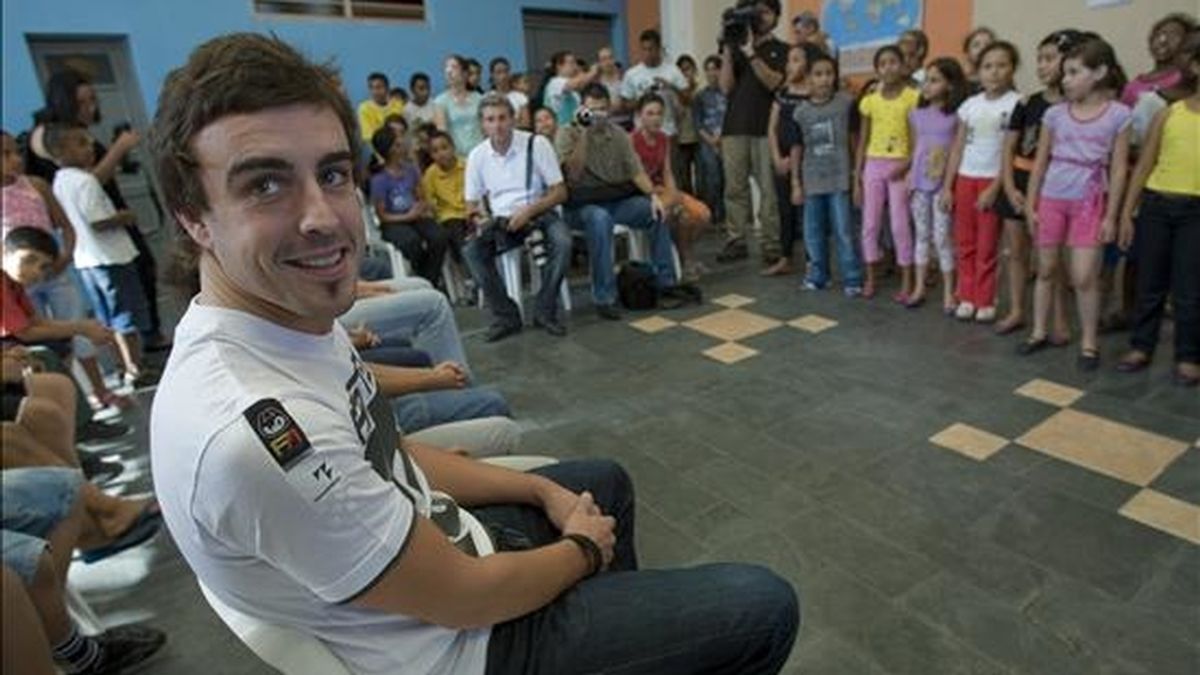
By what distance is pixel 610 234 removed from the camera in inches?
150

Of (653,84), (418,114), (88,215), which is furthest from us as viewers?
(418,114)

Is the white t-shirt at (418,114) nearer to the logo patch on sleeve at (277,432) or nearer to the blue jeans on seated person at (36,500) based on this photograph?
the blue jeans on seated person at (36,500)

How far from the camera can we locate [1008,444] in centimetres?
219

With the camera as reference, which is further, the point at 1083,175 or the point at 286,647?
the point at 1083,175

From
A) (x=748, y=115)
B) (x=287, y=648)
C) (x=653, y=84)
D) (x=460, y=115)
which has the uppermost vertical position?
(x=653, y=84)

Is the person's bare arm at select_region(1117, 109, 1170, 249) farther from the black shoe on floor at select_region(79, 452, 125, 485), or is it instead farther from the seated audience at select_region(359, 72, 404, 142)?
the seated audience at select_region(359, 72, 404, 142)

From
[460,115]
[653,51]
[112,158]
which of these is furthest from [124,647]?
[653,51]

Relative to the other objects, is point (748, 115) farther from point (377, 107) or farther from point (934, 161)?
point (377, 107)

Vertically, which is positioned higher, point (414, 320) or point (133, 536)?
point (414, 320)

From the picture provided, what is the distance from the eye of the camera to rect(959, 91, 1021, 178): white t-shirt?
2918 millimetres

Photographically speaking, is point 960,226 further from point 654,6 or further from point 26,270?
point 654,6

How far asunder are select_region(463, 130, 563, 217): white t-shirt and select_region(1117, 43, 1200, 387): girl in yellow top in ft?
8.27

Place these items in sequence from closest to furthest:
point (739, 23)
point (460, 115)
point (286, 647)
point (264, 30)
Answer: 1. point (286, 647)
2. point (739, 23)
3. point (460, 115)
4. point (264, 30)

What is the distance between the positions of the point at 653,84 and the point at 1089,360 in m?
3.65
